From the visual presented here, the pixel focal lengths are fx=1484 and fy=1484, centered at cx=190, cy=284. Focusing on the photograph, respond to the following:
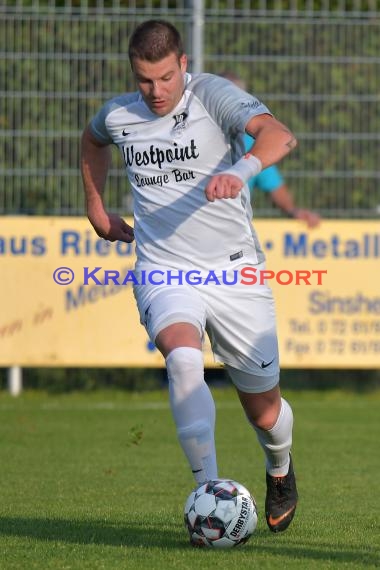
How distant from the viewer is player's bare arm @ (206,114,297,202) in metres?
5.82

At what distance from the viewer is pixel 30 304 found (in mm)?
14367

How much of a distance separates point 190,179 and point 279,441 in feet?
4.31

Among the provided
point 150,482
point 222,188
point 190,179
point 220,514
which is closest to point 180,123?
point 190,179

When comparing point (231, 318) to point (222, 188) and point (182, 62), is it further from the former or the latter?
point (182, 62)

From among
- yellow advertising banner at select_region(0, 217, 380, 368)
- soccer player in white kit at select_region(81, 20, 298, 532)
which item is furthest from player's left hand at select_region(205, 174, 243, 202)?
yellow advertising banner at select_region(0, 217, 380, 368)

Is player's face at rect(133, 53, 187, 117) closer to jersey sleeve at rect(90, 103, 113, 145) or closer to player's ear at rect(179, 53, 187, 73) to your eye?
player's ear at rect(179, 53, 187, 73)

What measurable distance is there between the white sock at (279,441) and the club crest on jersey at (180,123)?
1370 millimetres

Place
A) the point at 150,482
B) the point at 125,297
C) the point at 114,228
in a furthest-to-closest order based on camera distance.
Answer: the point at 125,297 → the point at 150,482 → the point at 114,228

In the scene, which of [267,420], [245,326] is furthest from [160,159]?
[267,420]

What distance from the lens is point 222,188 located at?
19.1ft

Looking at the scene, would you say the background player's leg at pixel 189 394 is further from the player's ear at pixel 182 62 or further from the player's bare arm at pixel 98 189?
the player's ear at pixel 182 62

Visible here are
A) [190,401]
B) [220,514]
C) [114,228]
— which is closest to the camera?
[220,514]

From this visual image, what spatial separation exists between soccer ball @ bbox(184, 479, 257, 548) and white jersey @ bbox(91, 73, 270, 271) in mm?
1007

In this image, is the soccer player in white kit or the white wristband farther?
the soccer player in white kit
